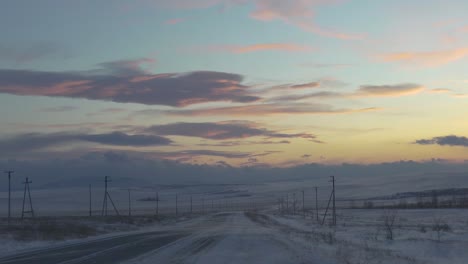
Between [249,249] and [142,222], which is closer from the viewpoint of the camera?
[249,249]

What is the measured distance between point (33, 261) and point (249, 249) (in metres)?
11.9

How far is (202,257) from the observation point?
99.8 feet

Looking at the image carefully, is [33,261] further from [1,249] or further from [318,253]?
[318,253]

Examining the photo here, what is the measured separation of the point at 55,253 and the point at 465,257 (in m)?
22.7

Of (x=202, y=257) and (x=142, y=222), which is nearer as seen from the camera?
(x=202, y=257)

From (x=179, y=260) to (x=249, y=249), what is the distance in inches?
281

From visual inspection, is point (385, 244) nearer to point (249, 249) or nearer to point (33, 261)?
point (249, 249)

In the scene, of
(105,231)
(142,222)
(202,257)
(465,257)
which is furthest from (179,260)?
(142,222)

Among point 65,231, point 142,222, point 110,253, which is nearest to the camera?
point 110,253

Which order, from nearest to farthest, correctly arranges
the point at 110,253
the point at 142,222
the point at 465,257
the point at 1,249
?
1. the point at 465,257
2. the point at 110,253
3. the point at 1,249
4. the point at 142,222

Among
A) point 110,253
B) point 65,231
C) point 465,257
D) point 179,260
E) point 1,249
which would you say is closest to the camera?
point 179,260

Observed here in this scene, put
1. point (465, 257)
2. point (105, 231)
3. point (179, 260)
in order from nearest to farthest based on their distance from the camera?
point (179, 260)
point (465, 257)
point (105, 231)

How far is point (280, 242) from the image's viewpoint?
40125mm

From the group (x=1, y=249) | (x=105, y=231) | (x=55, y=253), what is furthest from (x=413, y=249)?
(x=105, y=231)
